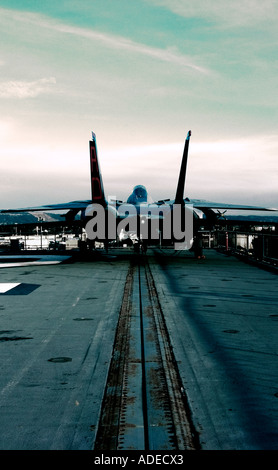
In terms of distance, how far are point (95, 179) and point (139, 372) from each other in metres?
19.5

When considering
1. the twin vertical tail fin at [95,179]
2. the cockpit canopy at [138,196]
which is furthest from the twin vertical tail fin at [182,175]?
the twin vertical tail fin at [95,179]

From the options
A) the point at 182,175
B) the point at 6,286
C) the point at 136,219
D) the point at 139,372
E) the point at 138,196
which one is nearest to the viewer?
the point at 139,372

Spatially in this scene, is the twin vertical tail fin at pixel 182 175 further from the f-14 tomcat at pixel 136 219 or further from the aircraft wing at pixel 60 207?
the aircraft wing at pixel 60 207

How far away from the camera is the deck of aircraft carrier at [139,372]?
13.5 ft

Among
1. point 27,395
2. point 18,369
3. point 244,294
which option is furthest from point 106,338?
point 244,294

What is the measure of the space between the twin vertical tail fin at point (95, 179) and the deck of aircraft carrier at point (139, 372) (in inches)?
484

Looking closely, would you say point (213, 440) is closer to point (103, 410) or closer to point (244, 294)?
point (103, 410)

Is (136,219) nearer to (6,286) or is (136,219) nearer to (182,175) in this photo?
(182,175)

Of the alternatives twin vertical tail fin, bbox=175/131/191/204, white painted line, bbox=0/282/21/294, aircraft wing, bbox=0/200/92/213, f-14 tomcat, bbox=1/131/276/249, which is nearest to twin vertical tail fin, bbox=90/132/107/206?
f-14 tomcat, bbox=1/131/276/249

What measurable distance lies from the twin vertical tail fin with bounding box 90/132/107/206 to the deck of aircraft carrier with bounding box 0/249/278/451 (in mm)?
12295

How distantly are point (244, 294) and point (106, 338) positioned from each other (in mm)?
6049

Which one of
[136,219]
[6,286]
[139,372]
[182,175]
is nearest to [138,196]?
[182,175]

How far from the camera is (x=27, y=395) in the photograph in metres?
5.09

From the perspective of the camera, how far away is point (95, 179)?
24.6m
